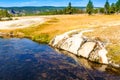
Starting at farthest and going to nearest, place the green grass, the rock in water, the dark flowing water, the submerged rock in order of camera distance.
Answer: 1. the rock in water
2. the submerged rock
3. the green grass
4. the dark flowing water

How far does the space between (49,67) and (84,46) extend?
12.7 meters

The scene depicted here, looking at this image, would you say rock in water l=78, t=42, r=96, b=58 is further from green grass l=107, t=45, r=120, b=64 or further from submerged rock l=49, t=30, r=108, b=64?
green grass l=107, t=45, r=120, b=64

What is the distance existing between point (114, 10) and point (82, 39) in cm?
14804

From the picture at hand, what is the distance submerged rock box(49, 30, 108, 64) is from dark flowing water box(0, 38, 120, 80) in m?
1.81

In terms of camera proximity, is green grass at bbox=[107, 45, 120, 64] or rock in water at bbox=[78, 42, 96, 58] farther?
rock in water at bbox=[78, 42, 96, 58]

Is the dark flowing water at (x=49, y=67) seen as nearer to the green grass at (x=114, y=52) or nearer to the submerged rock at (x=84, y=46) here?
the submerged rock at (x=84, y=46)

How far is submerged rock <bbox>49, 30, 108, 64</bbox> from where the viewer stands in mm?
44875

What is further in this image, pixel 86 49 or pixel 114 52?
pixel 86 49

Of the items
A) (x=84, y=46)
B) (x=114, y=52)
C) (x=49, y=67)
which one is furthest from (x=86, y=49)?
(x=49, y=67)

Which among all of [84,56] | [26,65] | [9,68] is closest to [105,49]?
[84,56]

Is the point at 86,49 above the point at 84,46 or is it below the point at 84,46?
below

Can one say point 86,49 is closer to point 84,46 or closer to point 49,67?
point 84,46

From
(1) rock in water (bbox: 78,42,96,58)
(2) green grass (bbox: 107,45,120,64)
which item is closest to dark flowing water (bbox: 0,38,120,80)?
(1) rock in water (bbox: 78,42,96,58)

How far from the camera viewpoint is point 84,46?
49.5 m
